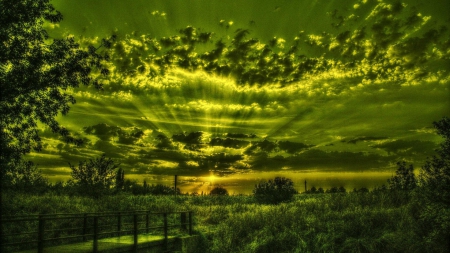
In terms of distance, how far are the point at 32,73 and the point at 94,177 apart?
25.6m

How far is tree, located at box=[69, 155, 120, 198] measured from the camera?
36.0 metres

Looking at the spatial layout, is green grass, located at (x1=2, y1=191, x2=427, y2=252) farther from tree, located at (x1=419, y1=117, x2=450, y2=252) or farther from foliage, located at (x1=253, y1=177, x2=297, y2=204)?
foliage, located at (x1=253, y1=177, x2=297, y2=204)

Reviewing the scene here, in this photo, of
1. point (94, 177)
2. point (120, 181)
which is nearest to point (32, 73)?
point (94, 177)

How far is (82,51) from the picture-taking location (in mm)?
15047

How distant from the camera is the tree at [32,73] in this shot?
13.0 meters

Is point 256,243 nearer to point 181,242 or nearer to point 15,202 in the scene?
point 181,242

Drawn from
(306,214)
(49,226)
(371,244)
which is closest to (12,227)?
(49,226)

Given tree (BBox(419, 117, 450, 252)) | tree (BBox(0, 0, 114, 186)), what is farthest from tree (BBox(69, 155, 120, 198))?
tree (BBox(419, 117, 450, 252))

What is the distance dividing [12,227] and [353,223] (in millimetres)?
21515

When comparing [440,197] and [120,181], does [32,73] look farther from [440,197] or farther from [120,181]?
[120,181]

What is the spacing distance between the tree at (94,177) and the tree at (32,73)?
70.9 ft

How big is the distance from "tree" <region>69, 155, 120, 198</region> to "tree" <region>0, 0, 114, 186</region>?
850 inches

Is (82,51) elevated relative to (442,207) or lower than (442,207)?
elevated

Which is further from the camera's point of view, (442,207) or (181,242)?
(181,242)
